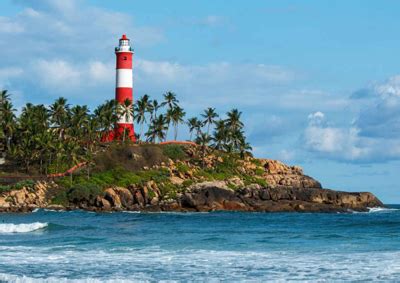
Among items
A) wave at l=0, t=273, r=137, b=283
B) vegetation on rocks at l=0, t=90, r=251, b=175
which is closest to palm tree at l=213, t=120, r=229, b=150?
vegetation on rocks at l=0, t=90, r=251, b=175

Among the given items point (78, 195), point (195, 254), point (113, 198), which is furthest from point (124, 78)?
point (195, 254)

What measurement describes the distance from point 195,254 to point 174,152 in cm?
6053

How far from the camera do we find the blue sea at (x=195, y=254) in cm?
2438

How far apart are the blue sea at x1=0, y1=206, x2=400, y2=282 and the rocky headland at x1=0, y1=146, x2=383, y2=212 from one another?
29174 millimetres

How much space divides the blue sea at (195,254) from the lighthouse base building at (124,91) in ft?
141

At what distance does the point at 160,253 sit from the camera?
3112cm

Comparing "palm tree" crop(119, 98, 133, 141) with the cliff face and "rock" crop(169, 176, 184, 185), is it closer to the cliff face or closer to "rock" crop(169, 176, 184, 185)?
"rock" crop(169, 176, 184, 185)

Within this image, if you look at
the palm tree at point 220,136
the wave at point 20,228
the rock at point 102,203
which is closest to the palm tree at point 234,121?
the palm tree at point 220,136

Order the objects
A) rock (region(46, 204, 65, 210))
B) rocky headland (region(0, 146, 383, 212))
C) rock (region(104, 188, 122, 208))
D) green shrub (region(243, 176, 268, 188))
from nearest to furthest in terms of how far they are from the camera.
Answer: rock (region(46, 204, 65, 210)) → rock (region(104, 188, 122, 208)) → rocky headland (region(0, 146, 383, 212)) → green shrub (region(243, 176, 268, 188))

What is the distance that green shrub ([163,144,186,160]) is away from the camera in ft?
296

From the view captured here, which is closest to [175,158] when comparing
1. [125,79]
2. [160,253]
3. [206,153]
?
[206,153]

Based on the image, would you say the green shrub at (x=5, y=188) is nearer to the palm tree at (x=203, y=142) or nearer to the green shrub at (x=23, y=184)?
the green shrub at (x=23, y=184)

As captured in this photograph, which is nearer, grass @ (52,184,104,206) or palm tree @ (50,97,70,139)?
grass @ (52,184,104,206)

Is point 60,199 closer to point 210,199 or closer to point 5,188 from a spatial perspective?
point 5,188
